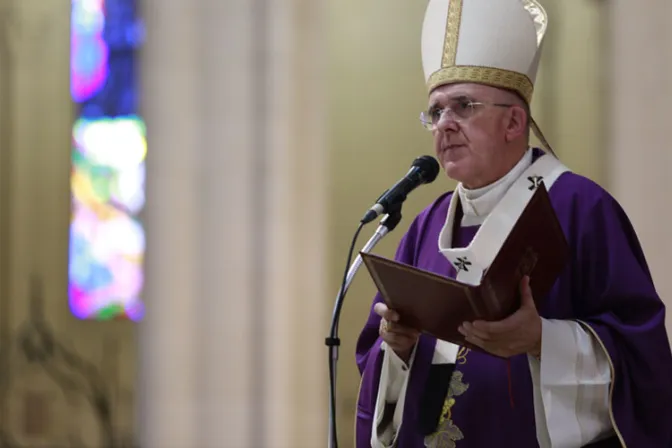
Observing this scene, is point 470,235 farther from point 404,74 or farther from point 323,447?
point 404,74

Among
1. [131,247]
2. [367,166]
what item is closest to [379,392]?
[367,166]

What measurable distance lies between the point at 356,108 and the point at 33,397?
2.68 m

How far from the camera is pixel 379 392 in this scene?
2.60m

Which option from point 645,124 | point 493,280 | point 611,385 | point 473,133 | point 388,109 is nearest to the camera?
point 493,280

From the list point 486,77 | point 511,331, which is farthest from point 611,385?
point 486,77

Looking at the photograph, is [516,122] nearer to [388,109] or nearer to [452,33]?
[452,33]

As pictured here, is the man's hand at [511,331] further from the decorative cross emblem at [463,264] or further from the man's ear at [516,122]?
the man's ear at [516,122]

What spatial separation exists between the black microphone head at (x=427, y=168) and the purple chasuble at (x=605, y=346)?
311 millimetres

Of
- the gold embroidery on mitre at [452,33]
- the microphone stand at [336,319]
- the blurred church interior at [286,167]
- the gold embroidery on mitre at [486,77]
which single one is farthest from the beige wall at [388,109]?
the microphone stand at [336,319]

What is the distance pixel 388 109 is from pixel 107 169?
1.81 m

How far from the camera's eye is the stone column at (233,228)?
4.98 m

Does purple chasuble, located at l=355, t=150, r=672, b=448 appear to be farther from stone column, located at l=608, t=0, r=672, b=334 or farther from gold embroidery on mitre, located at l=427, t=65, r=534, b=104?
stone column, located at l=608, t=0, r=672, b=334

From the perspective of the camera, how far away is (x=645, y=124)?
4.62m

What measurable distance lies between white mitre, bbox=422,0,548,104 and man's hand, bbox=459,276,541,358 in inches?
26.9
